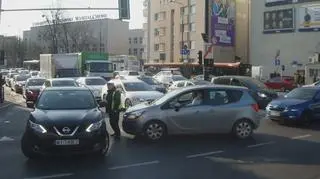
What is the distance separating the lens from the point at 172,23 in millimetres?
93312

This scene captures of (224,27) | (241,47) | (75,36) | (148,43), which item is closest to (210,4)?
(224,27)

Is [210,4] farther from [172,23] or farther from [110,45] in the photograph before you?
[110,45]

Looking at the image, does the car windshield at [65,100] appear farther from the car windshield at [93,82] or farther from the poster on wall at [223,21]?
the poster on wall at [223,21]

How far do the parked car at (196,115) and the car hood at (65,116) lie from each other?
7.95 ft

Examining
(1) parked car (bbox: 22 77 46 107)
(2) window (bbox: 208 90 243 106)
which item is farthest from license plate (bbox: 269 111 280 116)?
(1) parked car (bbox: 22 77 46 107)

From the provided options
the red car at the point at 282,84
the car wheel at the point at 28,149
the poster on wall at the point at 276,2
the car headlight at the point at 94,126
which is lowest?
the red car at the point at 282,84

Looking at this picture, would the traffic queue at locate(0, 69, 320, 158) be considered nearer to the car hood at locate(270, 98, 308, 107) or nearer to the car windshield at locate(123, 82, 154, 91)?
the car hood at locate(270, 98, 308, 107)

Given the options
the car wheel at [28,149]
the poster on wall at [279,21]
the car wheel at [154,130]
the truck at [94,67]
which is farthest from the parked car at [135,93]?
the poster on wall at [279,21]

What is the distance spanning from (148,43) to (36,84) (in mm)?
67145

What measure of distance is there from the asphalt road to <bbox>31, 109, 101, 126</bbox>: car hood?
83 centimetres

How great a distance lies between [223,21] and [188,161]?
74246 millimetres

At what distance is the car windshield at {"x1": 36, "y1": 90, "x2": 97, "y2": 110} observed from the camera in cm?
1179

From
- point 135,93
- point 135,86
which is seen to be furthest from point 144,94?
point 135,86

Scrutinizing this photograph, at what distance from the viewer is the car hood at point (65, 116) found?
10.6 metres
